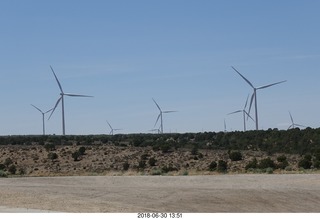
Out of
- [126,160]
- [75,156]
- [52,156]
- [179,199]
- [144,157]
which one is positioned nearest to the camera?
[179,199]

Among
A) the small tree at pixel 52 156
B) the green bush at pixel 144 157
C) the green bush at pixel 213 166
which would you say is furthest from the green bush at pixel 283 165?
the small tree at pixel 52 156

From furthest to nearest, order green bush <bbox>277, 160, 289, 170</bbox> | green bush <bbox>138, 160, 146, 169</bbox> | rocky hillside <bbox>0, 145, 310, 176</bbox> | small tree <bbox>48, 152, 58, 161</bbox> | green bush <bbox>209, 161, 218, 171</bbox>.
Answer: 1. small tree <bbox>48, 152, 58, 161</bbox>
2. green bush <bbox>138, 160, 146, 169</bbox>
3. rocky hillside <bbox>0, 145, 310, 176</bbox>
4. green bush <bbox>209, 161, 218, 171</bbox>
5. green bush <bbox>277, 160, 289, 170</bbox>

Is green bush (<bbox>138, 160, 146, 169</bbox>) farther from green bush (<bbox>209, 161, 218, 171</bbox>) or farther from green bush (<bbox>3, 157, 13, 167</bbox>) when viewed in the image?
green bush (<bbox>3, 157, 13, 167</bbox>)

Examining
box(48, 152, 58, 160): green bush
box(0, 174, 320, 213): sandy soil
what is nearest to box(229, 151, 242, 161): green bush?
box(48, 152, 58, 160): green bush

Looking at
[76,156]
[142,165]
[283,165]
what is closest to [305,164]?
[283,165]

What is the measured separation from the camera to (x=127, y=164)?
72.8 m

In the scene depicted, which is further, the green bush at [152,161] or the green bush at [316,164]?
the green bush at [152,161]

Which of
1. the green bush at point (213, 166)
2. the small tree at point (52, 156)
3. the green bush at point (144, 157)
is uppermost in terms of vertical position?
the small tree at point (52, 156)

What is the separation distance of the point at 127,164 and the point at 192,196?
129 ft

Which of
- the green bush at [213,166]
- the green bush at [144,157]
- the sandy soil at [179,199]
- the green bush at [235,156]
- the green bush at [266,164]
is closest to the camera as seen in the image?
the sandy soil at [179,199]

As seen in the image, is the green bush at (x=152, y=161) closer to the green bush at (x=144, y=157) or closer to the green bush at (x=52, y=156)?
the green bush at (x=144, y=157)

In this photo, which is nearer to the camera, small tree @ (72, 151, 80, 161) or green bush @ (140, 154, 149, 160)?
green bush @ (140, 154, 149, 160)

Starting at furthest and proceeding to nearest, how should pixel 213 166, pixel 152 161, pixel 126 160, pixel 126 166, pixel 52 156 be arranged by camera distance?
1. pixel 52 156
2. pixel 126 160
3. pixel 152 161
4. pixel 126 166
5. pixel 213 166

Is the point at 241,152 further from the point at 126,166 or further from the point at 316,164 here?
the point at 316,164
